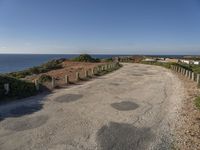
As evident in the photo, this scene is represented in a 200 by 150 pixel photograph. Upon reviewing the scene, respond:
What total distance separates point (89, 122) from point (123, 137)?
172 centimetres

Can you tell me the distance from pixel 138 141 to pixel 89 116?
8.90 ft

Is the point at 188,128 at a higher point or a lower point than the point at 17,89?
lower

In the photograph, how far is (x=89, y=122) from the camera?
7.29 meters

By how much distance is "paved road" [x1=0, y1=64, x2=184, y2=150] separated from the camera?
18.6 feet

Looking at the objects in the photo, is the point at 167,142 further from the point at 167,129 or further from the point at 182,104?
the point at 182,104

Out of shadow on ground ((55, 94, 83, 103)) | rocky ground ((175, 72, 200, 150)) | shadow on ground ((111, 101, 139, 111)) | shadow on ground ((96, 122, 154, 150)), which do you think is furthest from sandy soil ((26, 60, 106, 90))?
rocky ground ((175, 72, 200, 150))

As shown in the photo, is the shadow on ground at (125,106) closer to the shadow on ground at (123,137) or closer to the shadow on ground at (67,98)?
the shadow on ground at (123,137)

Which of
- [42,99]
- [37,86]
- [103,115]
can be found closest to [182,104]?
Answer: [103,115]

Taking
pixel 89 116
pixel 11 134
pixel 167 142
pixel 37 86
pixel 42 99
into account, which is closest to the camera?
pixel 167 142

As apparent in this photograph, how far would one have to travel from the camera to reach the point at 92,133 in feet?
20.8

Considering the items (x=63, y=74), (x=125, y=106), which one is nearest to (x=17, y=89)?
(x=125, y=106)

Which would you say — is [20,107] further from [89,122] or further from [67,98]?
[89,122]

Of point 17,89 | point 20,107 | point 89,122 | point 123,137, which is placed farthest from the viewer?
point 17,89

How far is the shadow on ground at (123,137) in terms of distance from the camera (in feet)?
18.0
